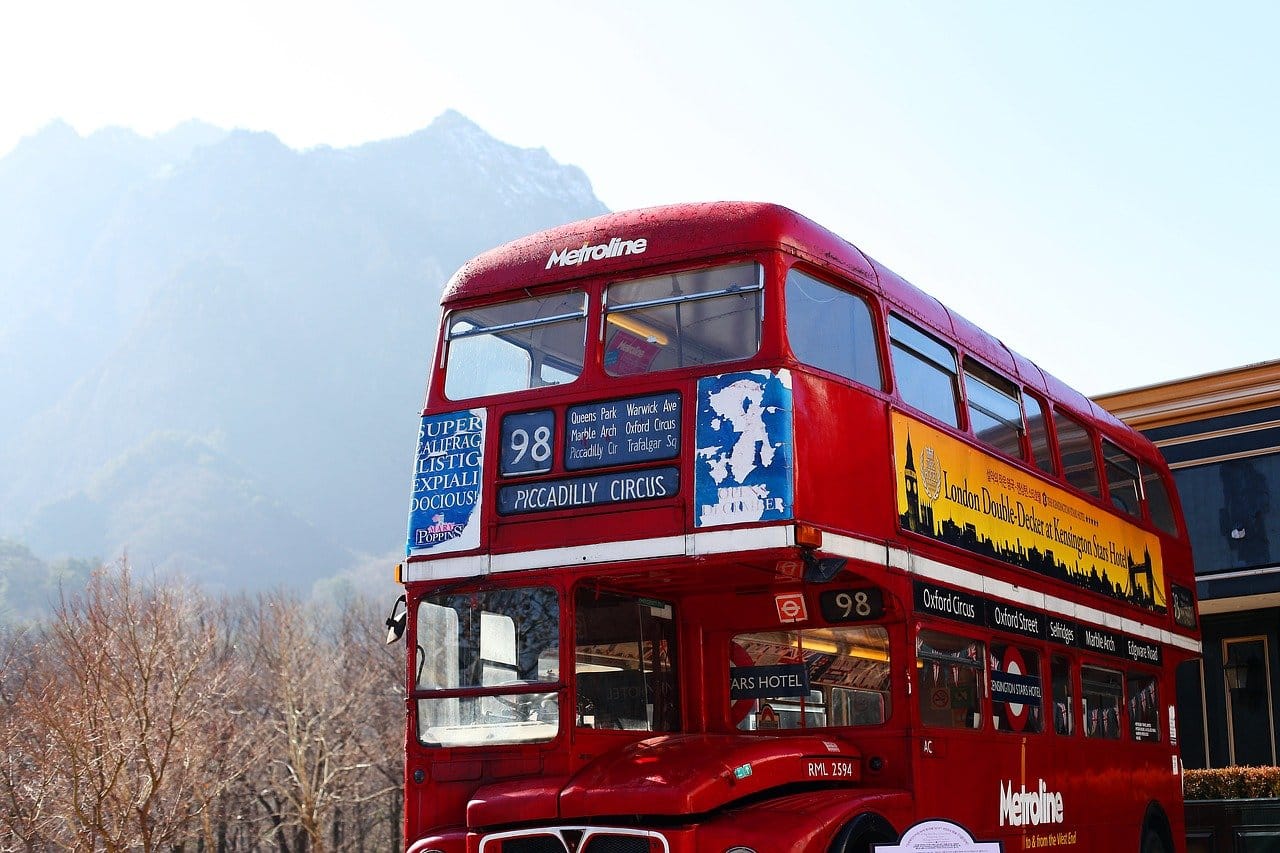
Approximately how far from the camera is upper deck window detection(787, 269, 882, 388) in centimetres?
943

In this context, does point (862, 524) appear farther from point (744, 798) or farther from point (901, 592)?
point (744, 798)

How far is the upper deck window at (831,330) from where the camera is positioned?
371 inches

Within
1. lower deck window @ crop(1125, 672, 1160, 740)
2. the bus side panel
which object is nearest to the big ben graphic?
the bus side panel

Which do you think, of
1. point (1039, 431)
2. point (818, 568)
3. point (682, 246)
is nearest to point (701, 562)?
point (818, 568)

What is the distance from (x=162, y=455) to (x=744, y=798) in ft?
659

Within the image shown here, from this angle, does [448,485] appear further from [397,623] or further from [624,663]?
[624,663]

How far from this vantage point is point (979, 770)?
1070 centimetres

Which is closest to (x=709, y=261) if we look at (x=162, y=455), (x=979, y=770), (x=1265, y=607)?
(x=979, y=770)

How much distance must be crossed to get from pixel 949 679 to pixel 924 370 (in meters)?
2.26

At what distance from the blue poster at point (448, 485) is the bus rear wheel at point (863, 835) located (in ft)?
9.67

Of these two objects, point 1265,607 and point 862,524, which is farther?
point 1265,607

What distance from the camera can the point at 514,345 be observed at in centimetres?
1015

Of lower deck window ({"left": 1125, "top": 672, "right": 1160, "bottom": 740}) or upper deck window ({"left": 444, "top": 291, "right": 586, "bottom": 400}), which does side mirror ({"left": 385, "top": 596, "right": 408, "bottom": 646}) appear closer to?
upper deck window ({"left": 444, "top": 291, "right": 586, "bottom": 400})

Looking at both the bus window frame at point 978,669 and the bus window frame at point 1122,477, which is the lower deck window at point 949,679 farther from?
the bus window frame at point 1122,477
